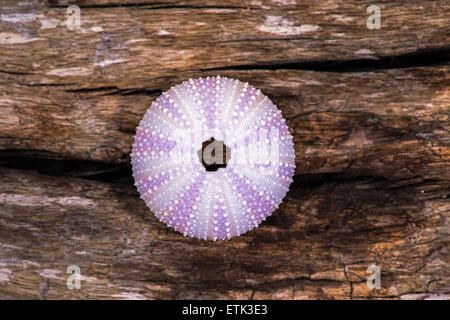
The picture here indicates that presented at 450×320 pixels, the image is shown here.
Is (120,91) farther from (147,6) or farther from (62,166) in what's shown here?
(62,166)

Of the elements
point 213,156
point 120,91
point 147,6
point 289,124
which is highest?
point 147,6

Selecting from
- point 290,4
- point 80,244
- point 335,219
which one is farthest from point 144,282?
point 290,4

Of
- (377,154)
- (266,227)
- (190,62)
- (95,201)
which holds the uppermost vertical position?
(190,62)

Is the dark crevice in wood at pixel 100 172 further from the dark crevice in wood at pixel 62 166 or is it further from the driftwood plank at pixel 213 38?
the driftwood plank at pixel 213 38

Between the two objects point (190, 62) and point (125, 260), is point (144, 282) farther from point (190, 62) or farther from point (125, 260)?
point (190, 62)

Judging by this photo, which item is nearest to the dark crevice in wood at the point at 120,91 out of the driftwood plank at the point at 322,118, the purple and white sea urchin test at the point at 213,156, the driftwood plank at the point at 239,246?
the driftwood plank at the point at 322,118

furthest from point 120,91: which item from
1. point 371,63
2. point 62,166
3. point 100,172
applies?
point 371,63
